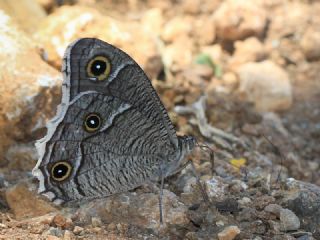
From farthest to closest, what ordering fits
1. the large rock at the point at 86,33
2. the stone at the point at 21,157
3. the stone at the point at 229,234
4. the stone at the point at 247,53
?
1. the stone at the point at 247,53
2. the large rock at the point at 86,33
3. the stone at the point at 21,157
4. the stone at the point at 229,234

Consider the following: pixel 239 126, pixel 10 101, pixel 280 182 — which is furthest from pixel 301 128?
pixel 10 101

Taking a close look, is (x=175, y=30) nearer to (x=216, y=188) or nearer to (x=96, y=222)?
(x=216, y=188)

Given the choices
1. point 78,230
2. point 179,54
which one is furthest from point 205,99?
point 78,230

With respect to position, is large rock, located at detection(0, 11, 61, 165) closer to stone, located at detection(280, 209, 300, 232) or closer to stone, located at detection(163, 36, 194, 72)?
stone, located at detection(163, 36, 194, 72)

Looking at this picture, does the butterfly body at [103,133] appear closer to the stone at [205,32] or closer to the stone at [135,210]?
the stone at [135,210]

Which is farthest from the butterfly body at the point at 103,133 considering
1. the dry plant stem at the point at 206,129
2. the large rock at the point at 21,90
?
the dry plant stem at the point at 206,129

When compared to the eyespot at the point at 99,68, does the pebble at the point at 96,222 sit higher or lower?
lower

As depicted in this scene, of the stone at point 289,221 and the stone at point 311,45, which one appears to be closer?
the stone at point 289,221

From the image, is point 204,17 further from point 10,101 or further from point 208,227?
point 208,227
